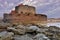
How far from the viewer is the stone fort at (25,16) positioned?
25.7 ft

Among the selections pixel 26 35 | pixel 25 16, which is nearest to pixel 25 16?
pixel 25 16

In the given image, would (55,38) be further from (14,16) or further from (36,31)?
(14,16)

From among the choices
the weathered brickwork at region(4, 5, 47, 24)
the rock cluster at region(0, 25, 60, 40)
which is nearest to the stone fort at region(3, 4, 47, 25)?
the weathered brickwork at region(4, 5, 47, 24)

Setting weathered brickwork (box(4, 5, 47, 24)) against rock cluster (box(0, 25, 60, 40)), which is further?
weathered brickwork (box(4, 5, 47, 24))

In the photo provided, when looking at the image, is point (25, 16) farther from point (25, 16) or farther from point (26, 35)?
point (26, 35)

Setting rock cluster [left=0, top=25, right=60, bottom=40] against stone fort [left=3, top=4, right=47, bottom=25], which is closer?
rock cluster [left=0, top=25, right=60, bottom=40]

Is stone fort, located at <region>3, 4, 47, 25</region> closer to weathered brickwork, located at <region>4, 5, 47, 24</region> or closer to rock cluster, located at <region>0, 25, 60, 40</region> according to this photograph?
weathered brickwork, located at <region>4, 5, 47, 24</region>

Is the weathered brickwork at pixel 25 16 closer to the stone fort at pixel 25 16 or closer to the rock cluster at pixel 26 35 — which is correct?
the stone fort at pixel 25 16

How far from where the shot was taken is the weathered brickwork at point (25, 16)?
25.9 ft

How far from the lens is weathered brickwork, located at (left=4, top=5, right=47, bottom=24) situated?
25.9 ft

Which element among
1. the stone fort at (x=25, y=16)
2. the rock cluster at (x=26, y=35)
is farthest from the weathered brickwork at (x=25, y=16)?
the rock cluster at (x=26, y=35)

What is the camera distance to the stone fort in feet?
25.7

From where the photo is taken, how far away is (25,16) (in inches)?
337

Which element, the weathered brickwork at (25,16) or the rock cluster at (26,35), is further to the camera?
the weathered brickwork at (25,16)
